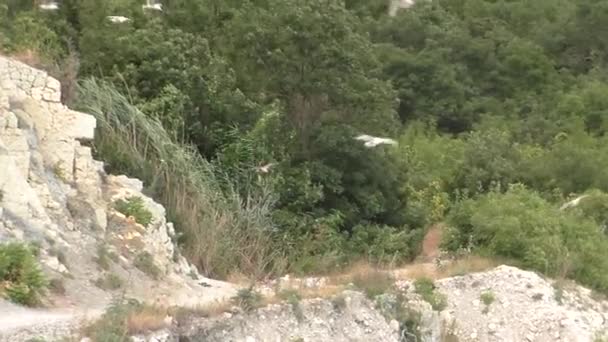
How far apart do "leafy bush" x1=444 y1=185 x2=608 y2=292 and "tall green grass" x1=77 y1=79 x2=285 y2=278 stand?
3.63 meters

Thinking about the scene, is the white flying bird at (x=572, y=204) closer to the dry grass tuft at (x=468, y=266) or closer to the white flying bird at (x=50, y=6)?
the dry grass tuft at (x=468, y=266)

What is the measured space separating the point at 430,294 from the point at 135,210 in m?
4.74

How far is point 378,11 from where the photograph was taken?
46438 millimetres

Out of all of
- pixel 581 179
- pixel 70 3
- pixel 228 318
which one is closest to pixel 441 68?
pixel 581 179

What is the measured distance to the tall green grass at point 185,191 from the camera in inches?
695

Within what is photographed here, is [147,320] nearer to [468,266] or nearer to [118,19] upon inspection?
[468,266]

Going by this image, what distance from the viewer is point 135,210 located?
16.1 m

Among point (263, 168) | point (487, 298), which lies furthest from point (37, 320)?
point (263, 168)

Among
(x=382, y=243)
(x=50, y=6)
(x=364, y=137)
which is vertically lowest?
(x=382, y=243)

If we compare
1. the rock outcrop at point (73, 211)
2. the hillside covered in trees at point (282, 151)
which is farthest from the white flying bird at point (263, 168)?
the rock outcrop at point (73, 211)

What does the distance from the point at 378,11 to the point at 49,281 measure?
3464cm

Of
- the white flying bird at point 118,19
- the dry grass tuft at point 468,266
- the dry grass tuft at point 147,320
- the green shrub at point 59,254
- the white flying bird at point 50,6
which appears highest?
the white flying bird at point 118,19

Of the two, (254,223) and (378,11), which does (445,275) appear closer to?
(254,223)

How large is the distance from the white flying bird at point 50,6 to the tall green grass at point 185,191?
6.38 m
